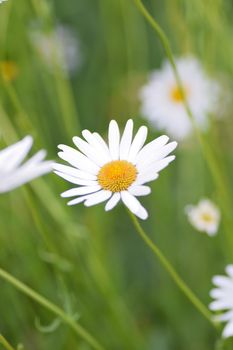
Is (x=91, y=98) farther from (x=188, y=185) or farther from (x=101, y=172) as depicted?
(x=101, y=172)

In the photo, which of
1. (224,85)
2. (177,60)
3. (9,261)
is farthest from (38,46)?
(9,261)

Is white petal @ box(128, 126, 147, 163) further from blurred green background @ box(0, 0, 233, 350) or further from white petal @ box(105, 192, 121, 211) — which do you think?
blurred green background @ box(0, 0, 233, 350)

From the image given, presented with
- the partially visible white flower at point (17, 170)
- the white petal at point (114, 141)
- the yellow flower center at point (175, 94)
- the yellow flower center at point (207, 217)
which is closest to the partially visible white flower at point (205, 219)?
the yellow flower center at point (207, 217)

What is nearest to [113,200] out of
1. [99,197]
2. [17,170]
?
[99,197]

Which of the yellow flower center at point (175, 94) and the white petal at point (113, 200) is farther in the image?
the yellow flower center at point (175, 94)

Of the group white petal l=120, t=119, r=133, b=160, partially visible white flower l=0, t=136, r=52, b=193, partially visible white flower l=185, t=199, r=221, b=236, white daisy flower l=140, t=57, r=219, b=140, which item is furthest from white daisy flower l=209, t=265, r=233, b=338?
white daisy flower l=140, t=57, r=219, b=140

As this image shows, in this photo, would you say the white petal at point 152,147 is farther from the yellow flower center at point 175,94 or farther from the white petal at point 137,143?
the yellow flower center at point 175,94

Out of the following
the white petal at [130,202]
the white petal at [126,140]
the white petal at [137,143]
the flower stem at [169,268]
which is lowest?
the flower stem at [169,268]
